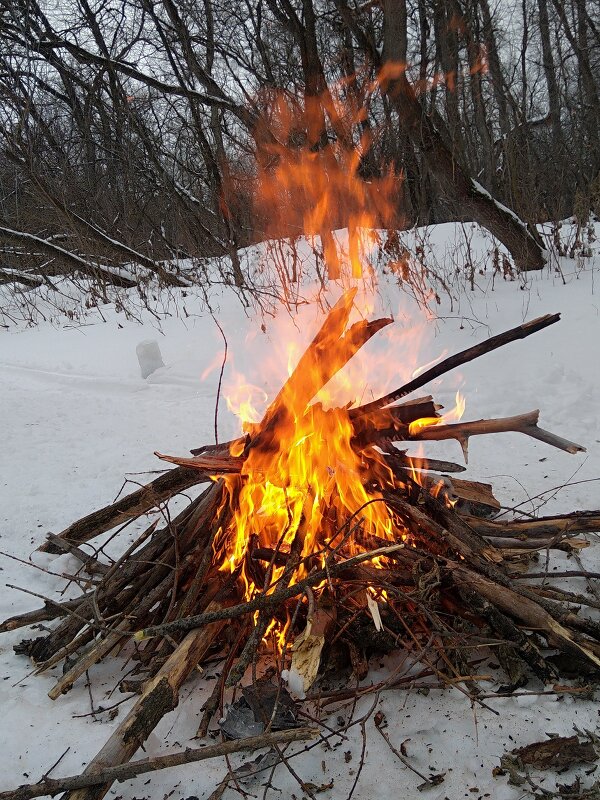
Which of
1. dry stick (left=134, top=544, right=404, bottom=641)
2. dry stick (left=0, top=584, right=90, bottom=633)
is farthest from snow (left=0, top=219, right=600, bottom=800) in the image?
dry stick (left=134, top=544, right=404, bottom=641)

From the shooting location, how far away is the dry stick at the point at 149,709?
152cm

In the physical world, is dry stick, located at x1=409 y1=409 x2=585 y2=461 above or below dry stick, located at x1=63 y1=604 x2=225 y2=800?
above

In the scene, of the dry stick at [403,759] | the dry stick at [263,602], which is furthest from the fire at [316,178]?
the dry stick at [403,759]

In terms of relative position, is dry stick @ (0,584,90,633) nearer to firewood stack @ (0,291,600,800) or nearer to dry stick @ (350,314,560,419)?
firewood stack @ (0,291,600,800)

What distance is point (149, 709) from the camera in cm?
172

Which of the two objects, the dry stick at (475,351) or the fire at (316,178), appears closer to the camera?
the dry stick at (475,351)

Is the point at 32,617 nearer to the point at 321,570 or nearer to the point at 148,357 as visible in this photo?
the point at 321,570

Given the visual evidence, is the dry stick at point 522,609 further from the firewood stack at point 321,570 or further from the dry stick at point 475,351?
the dry stick at point 475,351

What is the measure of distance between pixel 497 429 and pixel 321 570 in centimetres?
108

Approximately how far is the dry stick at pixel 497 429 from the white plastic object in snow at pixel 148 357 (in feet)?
16.3

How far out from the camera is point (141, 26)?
11094 mm

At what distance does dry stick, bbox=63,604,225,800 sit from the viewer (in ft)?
5.00

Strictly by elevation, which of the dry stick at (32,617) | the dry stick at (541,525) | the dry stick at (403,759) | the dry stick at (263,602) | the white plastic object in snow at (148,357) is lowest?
the dry stick at (403,759)

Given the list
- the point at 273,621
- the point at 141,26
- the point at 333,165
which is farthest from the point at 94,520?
the point at 141,26
